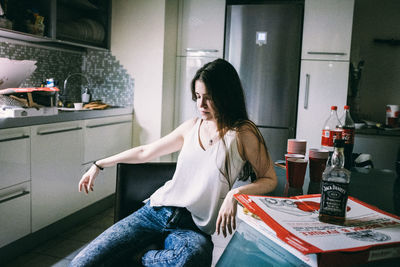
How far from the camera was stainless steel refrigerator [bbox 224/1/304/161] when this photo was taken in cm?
326

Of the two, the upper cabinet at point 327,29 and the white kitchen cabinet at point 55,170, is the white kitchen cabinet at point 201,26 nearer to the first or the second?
the upper cabinet at point 327,29

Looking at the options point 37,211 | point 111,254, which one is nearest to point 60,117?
point 37,211

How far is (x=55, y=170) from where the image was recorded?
2525mm

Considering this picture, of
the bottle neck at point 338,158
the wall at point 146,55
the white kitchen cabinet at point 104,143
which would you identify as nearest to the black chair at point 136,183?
the bottle neck at point 338,158

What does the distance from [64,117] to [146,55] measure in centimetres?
118

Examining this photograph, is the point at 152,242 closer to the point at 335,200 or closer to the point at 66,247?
the point at 335,200

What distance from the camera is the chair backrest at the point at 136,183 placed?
1362 mm

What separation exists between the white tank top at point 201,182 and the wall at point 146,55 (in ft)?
7.13

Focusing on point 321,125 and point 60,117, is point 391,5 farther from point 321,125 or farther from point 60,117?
point 60,117

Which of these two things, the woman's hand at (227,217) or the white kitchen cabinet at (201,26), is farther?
the white kitchen cabinet at (201,26)

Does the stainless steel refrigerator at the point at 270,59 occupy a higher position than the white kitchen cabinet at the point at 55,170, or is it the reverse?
the stainless steel refrigerator at the point at 270,59

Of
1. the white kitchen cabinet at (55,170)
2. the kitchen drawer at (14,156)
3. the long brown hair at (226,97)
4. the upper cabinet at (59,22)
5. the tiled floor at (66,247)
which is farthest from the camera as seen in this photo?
the upper cabinet at (59,22)

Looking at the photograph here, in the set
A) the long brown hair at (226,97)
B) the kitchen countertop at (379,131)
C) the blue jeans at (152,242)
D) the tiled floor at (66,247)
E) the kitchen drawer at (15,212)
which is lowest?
the tiled floor at (66,247)

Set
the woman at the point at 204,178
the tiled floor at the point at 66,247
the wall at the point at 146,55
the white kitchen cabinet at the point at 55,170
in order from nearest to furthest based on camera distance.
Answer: the woman at the point at 204,178 < the tiled floor at the point at 66,247 < the white kitchen cabinet at the point at 55,170 < the wall at the point at 146,55
